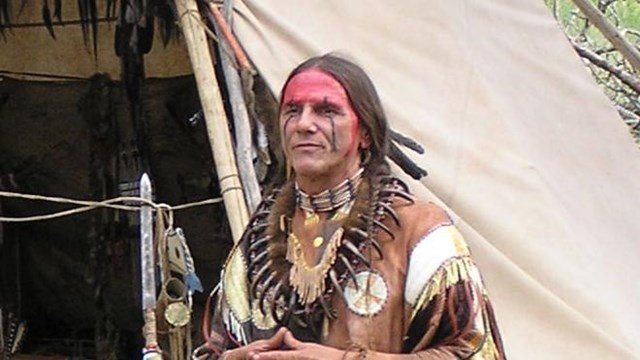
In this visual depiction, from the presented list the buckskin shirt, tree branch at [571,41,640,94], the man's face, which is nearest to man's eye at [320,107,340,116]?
the man's face

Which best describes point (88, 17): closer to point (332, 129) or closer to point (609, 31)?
point (609, 31)

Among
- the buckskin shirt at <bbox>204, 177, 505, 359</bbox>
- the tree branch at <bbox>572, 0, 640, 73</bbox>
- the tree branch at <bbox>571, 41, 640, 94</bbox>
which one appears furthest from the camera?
the tree branch at <bbox>571, 41, 640, 94</bbox>

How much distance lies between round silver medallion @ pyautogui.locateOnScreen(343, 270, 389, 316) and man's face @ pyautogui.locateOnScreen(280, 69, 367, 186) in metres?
0.16

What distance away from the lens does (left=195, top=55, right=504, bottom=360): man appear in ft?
5.90

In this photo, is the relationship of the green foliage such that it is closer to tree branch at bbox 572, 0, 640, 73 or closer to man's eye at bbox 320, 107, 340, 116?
tree branch at bbox 572, 0, 640, 73

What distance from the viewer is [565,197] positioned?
128 inches

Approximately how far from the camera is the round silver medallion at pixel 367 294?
1.83 m

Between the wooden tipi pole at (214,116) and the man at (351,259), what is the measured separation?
78 centimetres

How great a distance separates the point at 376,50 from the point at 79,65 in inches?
76.5

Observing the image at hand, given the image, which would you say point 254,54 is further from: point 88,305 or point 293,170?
point 88,305

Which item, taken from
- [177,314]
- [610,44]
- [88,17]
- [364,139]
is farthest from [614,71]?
[364,139]

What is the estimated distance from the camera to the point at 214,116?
2.89 meters

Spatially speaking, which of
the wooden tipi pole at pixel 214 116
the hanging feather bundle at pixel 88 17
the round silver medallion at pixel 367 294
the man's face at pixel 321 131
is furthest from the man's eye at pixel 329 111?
the hanging feather bundle at pixel 88 17

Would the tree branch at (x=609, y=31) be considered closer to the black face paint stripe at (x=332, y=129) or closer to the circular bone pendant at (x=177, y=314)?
the circular bone pendant at (x=177, y=314)
